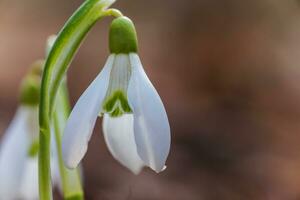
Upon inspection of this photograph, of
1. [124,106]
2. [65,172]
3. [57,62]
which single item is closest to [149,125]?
[124,106]

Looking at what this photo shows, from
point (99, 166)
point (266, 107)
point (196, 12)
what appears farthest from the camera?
point (196, 12)

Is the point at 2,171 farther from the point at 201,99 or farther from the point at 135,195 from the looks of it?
the point at 201,99

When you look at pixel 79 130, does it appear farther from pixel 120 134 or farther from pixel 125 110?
pixel 120 134

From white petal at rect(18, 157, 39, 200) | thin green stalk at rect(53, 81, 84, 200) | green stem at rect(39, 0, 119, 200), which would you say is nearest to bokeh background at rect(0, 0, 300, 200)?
white petal at rect(18, 157, 39, 200)

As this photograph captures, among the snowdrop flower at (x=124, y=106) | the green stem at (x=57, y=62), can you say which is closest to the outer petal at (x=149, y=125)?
the snowdrop flower at (x=124, y=106)

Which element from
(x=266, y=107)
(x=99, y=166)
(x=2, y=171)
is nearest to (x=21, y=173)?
(x=2, y=171)

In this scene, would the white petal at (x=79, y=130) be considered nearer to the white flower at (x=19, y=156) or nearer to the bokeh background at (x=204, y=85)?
the white flower at (x=19, y=156)
